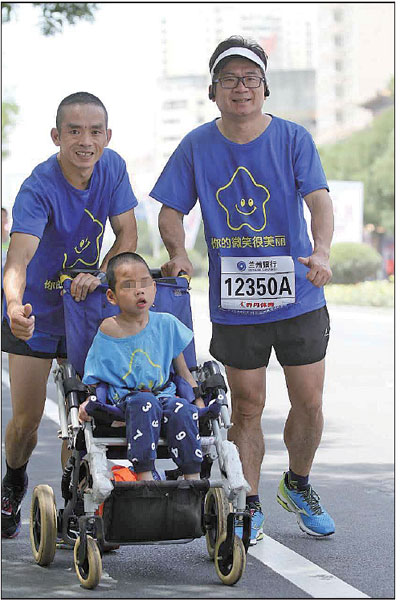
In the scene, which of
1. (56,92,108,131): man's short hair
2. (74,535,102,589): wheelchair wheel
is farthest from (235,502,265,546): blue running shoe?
(56,92,108,131): man's short hair

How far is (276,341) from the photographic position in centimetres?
604

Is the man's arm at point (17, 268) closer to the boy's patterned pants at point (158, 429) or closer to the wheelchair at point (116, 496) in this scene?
the wheelchair at point (116, 496)

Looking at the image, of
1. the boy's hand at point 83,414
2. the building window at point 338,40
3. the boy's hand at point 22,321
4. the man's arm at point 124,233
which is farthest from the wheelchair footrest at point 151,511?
the building window at point 338,40

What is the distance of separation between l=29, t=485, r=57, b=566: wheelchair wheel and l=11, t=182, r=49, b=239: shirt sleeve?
112cm

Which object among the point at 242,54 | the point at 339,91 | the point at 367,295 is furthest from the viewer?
the point at 339,91

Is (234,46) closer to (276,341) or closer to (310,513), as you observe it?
(276,341)

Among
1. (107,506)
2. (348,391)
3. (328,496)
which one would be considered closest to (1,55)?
(107,506)

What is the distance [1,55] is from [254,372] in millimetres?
2054

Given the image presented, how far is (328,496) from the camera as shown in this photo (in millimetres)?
7281

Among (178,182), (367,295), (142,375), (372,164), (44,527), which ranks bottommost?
(44,527)

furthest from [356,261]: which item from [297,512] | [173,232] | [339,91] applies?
[339,91]

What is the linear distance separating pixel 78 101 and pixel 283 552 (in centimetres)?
221

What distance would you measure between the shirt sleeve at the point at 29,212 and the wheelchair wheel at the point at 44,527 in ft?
3.66

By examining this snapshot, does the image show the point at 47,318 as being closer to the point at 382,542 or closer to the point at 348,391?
the point at 382,542
